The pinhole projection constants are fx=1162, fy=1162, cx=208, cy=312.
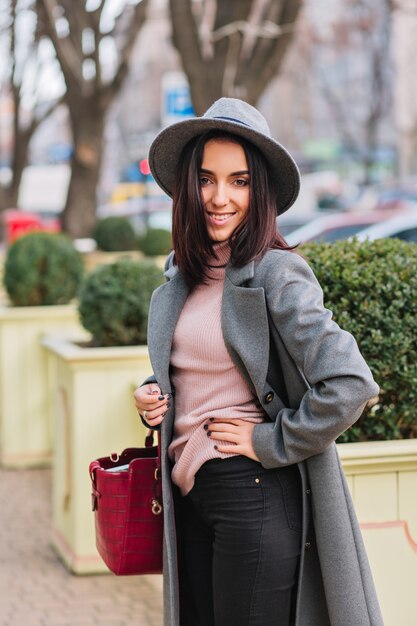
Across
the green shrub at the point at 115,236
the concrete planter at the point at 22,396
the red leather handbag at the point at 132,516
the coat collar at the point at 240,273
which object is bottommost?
the green shrub at the point at 115,236

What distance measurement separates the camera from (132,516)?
9.84 feet

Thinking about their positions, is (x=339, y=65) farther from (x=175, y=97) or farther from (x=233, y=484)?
(x=233, y=484)

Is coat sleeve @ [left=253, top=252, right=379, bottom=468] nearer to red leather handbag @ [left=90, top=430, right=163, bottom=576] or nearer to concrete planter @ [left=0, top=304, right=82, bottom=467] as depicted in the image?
red leather handbag @ [left=90, top=430, right=163, bottom=576]

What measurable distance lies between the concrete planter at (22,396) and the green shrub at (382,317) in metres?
4.56

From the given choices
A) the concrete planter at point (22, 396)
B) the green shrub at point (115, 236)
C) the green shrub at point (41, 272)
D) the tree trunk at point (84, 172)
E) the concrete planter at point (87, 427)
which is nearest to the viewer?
the concrete planter at point (87, 427)

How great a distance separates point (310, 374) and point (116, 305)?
3924mm

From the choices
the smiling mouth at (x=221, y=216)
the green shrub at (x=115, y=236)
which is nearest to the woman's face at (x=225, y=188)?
the smiling mouth at (x=221, y=216)

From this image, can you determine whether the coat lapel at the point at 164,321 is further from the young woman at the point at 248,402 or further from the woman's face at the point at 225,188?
the woman's face at the point at 225,188

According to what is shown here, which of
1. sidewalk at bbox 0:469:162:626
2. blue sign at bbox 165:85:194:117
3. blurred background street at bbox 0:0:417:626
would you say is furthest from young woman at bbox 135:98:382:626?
blue sign at bbox 165:85:194:117

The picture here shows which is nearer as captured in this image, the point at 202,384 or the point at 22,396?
the point at 202,384

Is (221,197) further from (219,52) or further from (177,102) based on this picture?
(177,102)

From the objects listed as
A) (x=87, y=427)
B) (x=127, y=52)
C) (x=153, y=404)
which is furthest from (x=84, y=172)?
(x=153, y=404)

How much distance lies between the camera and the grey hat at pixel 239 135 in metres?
2.86

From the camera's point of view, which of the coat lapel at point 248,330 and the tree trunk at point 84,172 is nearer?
the coat lapel at point 248,330
